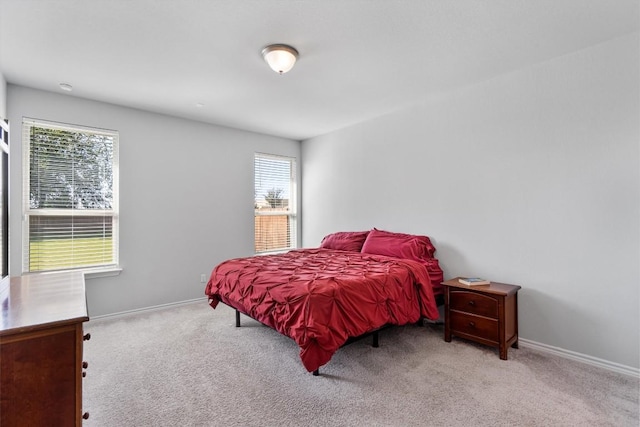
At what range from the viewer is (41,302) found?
1.42m

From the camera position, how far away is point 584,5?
6.40 ft

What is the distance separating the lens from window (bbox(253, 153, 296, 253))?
4.95m

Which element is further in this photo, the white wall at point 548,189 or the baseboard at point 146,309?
the baseboard at point 146,309

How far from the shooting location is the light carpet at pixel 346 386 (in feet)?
5.94

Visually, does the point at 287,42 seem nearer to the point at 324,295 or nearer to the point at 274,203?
the point at 324,295

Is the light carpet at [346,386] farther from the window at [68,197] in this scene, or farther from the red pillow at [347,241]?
the red pillow at [347,241]

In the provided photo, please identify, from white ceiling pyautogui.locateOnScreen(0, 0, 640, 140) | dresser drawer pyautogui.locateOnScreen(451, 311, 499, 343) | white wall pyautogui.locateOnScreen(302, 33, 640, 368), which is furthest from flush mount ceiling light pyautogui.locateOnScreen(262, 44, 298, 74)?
dresser drawer pyautogui.locateOnScreen(451, 311, 499, 343)

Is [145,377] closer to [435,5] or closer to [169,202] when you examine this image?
[169,202]

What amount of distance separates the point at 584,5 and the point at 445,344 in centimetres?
274

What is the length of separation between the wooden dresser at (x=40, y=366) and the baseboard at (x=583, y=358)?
10.7ft

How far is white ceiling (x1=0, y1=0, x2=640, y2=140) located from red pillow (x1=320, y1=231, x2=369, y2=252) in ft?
5.85

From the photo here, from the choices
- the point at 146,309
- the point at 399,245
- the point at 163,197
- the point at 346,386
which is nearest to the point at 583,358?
the point at 399,245

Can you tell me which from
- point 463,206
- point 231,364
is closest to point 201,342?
point 231,364

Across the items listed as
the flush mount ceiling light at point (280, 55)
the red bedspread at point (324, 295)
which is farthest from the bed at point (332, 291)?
the flush mount ceiling light at point (280, 55)
